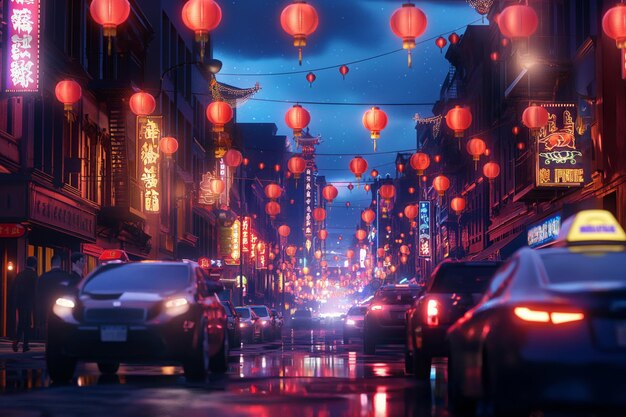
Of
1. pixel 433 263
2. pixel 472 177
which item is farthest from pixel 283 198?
pixel 472 177

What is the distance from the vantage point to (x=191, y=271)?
16391 mm

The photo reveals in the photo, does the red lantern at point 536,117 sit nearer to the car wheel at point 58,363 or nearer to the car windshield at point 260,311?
the car windshield at point 260,311

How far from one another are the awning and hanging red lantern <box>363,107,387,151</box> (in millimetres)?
14408

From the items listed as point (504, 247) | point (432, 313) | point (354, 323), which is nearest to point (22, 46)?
point (432, 313)

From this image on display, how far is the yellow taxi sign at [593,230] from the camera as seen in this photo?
31.9 ft

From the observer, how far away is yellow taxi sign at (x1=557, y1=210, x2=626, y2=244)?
9727 mm

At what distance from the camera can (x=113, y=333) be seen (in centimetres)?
1472

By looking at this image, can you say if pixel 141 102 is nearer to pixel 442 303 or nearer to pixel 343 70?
pixel 343 70

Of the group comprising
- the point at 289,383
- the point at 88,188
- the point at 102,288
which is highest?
the point at 88,188

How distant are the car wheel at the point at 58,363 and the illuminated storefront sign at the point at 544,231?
73.0 feet

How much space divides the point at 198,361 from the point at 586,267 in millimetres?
7681

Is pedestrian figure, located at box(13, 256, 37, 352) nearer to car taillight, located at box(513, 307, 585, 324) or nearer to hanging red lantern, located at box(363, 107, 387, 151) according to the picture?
hanging red lantern, located at box(363, 107, 387, 151)

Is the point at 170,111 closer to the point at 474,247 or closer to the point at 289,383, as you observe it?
the point at 474,247

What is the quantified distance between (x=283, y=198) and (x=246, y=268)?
81.4 meters
